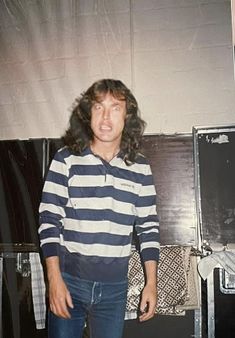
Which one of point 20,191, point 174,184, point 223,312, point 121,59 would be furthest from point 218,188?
point 20,191

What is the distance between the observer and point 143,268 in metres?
0.92

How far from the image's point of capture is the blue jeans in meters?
0.79

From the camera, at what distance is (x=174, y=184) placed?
3.42 ft

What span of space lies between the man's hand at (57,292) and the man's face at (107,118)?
1.04 ft

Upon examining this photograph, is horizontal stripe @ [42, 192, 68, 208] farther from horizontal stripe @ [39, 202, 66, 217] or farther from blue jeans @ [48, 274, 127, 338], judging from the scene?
blue jeans @ [48, 274, 127, 338]

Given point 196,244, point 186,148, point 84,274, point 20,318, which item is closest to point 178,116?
point 186,148

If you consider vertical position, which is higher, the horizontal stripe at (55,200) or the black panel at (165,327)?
the horizontal stripe at (55,200)

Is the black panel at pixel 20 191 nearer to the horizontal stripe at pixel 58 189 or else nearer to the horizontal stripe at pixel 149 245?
the horizontal stripe at pixel 58 189

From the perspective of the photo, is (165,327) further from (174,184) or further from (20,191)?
(20,191)

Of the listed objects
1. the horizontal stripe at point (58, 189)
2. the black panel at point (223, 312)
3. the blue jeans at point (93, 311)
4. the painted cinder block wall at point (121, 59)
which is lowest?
the black panel at point (223, 312)

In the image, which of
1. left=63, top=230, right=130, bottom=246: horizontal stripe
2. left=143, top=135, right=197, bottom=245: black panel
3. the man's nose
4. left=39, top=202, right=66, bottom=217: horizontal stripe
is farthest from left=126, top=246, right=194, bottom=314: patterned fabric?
the man's nose

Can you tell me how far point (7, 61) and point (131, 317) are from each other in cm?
81

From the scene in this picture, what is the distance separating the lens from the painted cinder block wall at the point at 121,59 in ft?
3.11

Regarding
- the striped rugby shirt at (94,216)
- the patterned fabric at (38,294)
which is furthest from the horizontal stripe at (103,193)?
the patterned fabric at (38,294)
